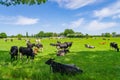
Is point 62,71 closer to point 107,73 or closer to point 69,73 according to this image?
point 69,73

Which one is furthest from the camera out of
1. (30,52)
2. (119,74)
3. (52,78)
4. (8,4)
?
(8,4)

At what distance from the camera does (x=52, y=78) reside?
1384 cm

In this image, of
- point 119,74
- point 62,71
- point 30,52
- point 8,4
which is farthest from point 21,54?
point 119,74

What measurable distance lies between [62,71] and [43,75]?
1.18 m

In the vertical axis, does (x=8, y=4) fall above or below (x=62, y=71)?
above

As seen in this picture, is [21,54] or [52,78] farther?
[21,54]

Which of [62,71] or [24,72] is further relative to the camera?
[24,72]

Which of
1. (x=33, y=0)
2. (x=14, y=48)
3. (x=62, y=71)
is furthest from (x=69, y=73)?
(x=33, y=0)

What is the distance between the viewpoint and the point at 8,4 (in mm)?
24922

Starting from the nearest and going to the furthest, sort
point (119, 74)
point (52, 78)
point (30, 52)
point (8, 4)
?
1. point (52, 78)
2. point (119, 74)
3. point (30, 52)
4. point (8, 4)

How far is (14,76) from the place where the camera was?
49.8ft

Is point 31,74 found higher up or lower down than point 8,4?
lower down

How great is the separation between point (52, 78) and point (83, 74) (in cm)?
187

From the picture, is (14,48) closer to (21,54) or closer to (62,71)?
(21,54)
